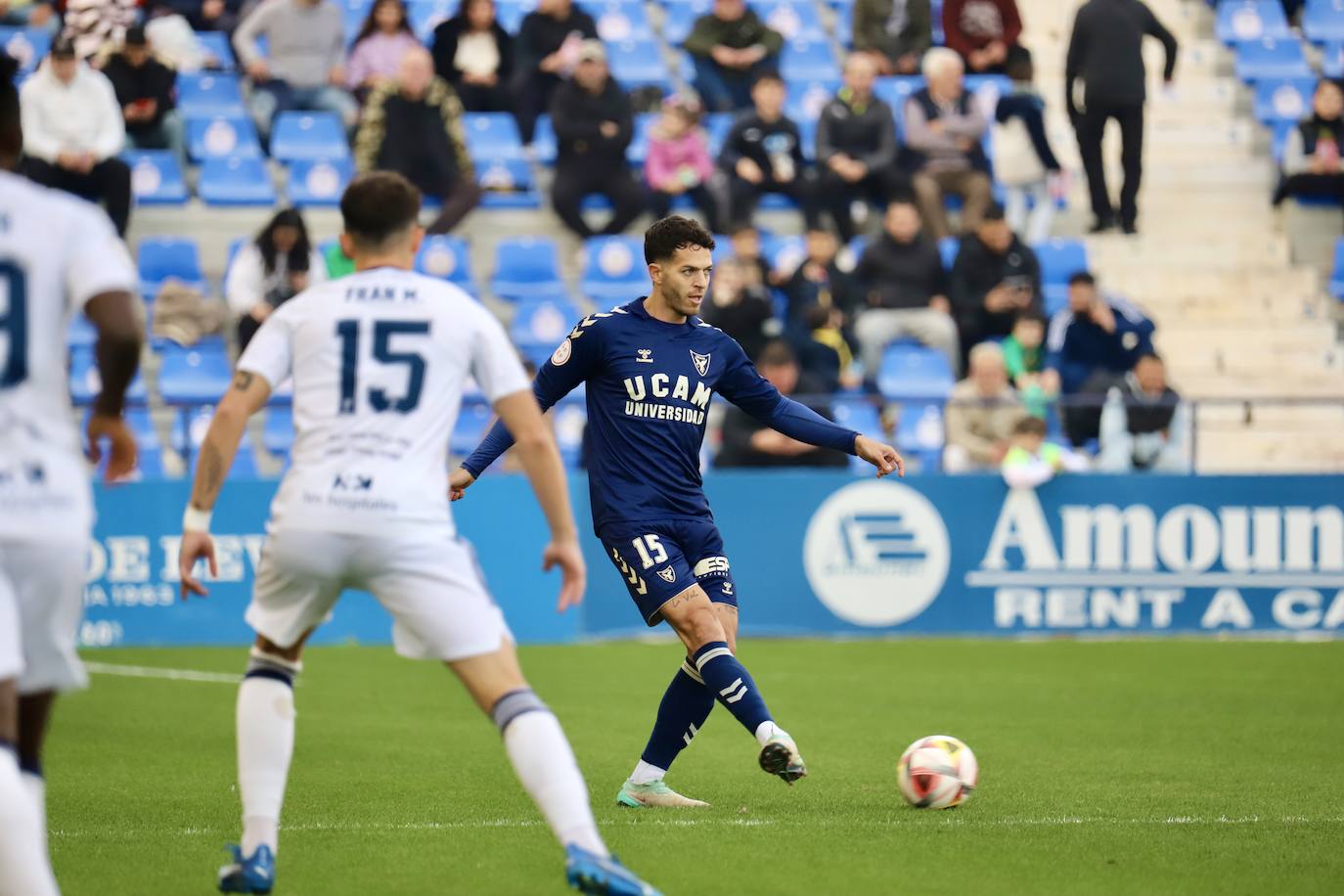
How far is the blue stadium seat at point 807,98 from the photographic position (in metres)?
20.6

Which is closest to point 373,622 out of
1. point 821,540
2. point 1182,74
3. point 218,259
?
point 821,540

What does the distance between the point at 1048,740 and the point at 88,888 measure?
17.6ft

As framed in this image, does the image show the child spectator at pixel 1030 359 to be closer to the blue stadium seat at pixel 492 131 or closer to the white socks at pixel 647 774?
the blue stadium seat at pixel 492 131

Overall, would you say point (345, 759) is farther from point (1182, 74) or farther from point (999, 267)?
point (1182, 74)

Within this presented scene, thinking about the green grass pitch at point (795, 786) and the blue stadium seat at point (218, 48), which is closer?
the green grass pitch at point (795, 786)

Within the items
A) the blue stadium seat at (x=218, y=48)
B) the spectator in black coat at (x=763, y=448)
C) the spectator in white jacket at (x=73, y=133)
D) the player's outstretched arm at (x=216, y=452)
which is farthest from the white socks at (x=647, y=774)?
A: the blue stadium seat at (x=218, y=48)

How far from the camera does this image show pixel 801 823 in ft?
23.7

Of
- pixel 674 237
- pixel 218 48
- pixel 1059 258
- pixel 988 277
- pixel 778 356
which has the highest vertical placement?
pixel 218 48

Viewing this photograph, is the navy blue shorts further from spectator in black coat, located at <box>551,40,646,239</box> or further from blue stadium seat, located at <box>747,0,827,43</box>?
blue stadium seat, located at <box>747,0,827,43</box>

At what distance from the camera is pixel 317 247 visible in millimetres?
18484

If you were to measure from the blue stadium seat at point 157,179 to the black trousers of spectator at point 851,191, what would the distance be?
6456 mm

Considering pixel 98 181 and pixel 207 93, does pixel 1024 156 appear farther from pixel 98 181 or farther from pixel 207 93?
pixel 98 181

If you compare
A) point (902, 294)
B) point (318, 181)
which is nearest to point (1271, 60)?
point (902, 294)

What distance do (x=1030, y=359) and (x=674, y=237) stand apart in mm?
9686
